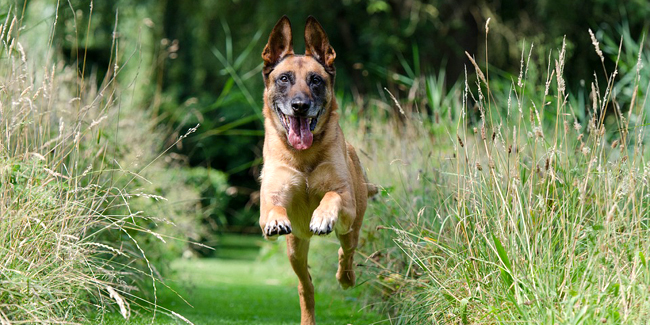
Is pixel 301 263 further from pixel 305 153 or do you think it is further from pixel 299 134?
pixel 299 134

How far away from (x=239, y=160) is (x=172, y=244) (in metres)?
9.66

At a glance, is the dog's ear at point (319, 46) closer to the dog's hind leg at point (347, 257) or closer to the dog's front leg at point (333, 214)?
the dog's front leg at point (333, 214)

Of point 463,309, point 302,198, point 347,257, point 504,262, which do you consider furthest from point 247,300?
point 504,262

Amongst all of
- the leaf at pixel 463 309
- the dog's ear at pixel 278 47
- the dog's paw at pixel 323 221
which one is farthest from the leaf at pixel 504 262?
the dog's ear at pixel 278 47

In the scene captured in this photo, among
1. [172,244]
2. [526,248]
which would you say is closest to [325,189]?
[526,248]

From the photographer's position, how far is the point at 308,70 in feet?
18.4

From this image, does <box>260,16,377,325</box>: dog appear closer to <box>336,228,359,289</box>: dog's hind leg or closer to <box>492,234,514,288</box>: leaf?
<box>336,228,359,289</box>: dog's hind leg

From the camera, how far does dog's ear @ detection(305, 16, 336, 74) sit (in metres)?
5.84

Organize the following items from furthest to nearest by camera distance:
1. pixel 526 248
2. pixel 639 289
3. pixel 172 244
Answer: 1. pixel 172 244
2. pixel 526 248
3. pixel 639 289

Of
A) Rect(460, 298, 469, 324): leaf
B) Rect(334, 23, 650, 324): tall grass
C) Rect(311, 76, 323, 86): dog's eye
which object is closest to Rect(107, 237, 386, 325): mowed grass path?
Rect(334, 23, 650, 324): tall grass

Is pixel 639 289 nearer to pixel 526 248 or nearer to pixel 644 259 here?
pixel 644 259

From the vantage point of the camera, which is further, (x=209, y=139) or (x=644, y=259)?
(x=209, y=139)

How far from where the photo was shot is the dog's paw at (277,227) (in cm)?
455

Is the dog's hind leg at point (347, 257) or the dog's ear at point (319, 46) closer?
the dog's hind leg at point (347, 257)
